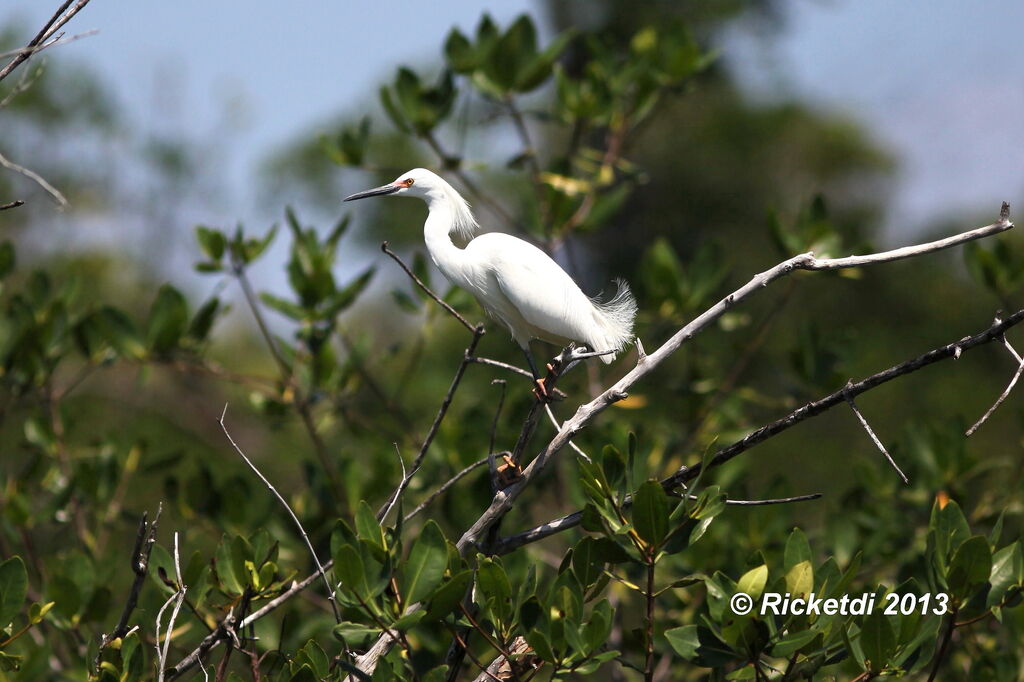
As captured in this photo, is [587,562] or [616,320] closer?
[587,562]

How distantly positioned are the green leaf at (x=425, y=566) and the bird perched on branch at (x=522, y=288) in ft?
4.55

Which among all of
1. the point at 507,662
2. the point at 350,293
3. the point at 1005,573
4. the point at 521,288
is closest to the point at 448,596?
the point at 507,662

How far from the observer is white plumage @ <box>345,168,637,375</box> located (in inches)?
133

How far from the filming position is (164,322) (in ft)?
12.8

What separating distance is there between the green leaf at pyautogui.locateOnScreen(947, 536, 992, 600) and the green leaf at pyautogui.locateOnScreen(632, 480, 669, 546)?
2.04 feet

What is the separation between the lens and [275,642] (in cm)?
354

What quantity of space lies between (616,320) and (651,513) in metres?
1.56

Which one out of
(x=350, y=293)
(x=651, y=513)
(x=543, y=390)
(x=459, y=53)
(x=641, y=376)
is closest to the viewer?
(x=651, y=513)

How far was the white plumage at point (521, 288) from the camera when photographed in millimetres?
3373

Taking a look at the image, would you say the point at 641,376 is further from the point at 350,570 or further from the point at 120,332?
the point at 120,332

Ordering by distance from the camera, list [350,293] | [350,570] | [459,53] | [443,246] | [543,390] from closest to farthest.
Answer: [350,570], [543,390], [443,246], [350,293], [459,53]

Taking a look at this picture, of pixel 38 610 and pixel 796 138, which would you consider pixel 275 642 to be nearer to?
pixel 38 610

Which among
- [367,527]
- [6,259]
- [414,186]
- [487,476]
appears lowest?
[487,476]

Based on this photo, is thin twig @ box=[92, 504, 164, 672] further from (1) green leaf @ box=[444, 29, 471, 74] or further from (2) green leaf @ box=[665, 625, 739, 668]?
(1) green leaf @ box=[444, 29, 471, 74]
